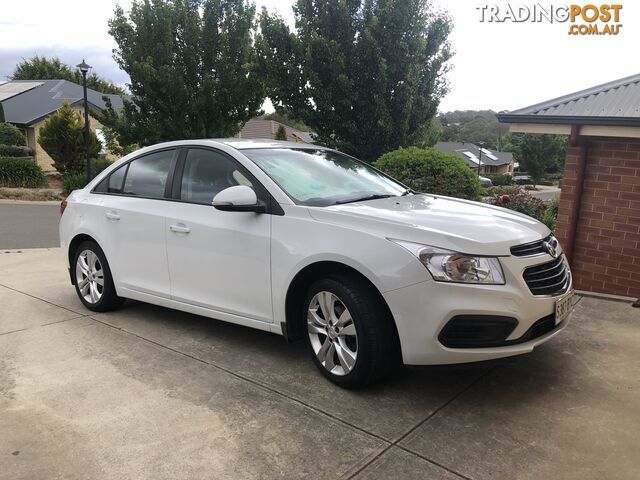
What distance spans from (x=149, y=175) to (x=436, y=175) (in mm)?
4955

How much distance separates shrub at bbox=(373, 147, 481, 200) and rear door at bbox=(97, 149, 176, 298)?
4.49 m

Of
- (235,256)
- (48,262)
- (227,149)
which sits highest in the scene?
(227,149)

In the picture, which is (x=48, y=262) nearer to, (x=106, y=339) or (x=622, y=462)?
(x=106, y=339)

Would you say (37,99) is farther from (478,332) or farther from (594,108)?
(478,332)

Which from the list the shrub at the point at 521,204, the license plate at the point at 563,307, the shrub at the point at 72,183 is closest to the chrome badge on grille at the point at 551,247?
the license plate at the point at 563,307

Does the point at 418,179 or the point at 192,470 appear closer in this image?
the point at 192,470

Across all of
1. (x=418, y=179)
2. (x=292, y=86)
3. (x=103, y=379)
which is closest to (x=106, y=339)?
(x=103, y=379)

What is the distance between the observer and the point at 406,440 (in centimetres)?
298

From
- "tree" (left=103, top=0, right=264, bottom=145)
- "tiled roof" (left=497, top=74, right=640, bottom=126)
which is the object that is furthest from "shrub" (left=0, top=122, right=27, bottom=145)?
"tiled roof" (left=497, top=74, right=640, bottom=126)

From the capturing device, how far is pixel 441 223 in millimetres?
3398

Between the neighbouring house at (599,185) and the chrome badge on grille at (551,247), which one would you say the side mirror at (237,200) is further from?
the neighbouring house at (599,185)

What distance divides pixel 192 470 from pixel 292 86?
10106 millimetres

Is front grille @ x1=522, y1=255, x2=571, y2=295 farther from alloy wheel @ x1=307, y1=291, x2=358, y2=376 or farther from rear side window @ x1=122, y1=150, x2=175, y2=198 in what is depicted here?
rear side window @ x1=122, y1=150, x2=175, y2=198

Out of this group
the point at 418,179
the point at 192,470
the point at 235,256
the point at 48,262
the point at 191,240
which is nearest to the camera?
the point at 192,470
